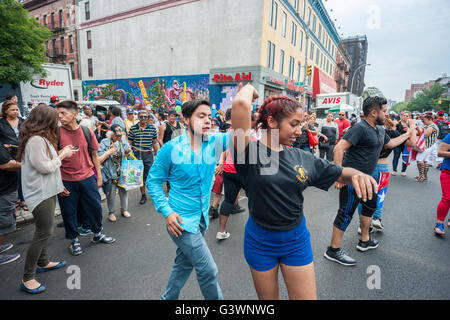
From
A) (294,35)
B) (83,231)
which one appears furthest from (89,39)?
(83,231)

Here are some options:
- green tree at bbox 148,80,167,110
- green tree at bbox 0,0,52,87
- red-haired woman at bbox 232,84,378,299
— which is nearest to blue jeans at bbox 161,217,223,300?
red-haired woman at bbox 232,84,378,299

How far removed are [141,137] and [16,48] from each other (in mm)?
13250

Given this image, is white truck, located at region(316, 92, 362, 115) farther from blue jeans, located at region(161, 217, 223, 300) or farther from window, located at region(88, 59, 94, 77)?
window, located at region(88, 59, 94, 77)

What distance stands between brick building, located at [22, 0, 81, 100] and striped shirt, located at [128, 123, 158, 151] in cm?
3023

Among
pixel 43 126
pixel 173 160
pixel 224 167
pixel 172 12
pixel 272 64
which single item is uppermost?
pixel 172 12

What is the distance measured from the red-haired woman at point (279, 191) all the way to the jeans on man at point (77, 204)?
8.69ft

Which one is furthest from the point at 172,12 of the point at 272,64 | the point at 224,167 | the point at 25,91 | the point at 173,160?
the point at 173,160

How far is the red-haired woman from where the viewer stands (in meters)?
1.68

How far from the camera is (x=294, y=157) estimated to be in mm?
1764

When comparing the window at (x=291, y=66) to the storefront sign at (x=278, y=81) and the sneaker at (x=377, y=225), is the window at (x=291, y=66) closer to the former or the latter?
the storefront sign at (x=278, y=81)

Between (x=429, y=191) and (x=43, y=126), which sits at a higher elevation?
(x=43, y=126)

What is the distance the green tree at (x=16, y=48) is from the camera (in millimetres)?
12453
